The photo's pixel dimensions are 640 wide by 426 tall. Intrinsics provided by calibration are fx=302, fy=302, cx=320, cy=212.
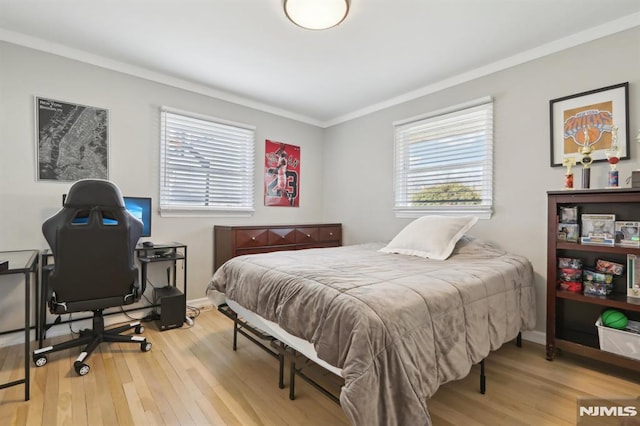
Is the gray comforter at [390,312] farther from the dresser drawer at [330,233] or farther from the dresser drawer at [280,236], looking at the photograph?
the dresser drawer at [330,233]

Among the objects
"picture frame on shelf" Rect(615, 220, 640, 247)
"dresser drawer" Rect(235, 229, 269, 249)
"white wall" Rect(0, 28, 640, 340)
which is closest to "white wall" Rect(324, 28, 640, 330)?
"white wall" Rect(0, 28, 640, 340)

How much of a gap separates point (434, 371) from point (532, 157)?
2150 mm

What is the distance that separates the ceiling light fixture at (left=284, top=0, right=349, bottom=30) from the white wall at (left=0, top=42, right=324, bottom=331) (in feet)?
5.80

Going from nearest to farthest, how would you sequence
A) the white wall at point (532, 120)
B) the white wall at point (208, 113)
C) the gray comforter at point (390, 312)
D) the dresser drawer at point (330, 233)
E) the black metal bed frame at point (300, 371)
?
the gray comforter at point (390, 312), the black metal bed frame at point (300, 371), the white wall at point (532, 120), the white wall at point (208, 113), the dresser drawer at point (330, 233)

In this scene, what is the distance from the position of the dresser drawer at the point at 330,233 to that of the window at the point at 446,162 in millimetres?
955

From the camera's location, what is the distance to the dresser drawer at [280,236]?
348 cm

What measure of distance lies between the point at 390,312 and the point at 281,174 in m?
3.12

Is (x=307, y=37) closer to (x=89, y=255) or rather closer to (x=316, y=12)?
(x=316, y=12)

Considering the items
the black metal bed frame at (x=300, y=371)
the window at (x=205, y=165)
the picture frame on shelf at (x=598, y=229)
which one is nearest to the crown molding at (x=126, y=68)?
the window at (x=205, y=165)

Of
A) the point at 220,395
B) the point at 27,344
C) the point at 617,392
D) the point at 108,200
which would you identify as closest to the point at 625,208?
the point at 617,392

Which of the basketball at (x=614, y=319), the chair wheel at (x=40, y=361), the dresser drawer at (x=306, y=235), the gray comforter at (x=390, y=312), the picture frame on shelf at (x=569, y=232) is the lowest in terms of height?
the chair wheel at (x=40, y=361)

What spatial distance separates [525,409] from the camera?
1.62 m

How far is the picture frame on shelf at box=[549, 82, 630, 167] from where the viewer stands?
85.0 inches

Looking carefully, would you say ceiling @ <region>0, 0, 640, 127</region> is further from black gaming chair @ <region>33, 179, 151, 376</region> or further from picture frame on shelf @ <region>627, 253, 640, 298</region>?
picture frame on shelf @ <region>627, 253, 640, 298</region>
